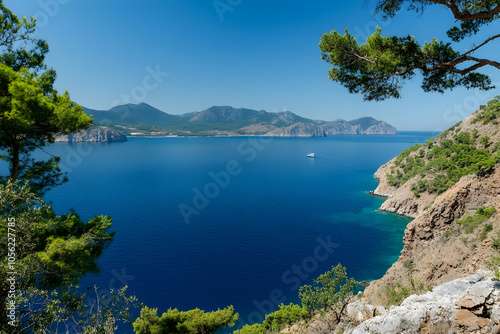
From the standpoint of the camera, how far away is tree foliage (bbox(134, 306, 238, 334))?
2286 centimetres

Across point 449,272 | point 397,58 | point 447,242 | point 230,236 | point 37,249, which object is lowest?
point 230,236

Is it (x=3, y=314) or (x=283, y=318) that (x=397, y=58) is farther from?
(x=283, y=318)

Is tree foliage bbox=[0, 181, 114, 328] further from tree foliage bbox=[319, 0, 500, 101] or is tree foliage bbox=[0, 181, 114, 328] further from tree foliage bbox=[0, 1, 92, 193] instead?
tree foliage bbox=[319, 0, 500, 101]

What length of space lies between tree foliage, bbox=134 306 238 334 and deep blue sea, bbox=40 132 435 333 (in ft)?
38.4

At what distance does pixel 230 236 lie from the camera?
194 feet

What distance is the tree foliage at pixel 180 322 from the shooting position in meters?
22.9

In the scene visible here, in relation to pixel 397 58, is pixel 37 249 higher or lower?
lower

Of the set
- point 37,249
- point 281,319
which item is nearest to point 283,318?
point 281,319

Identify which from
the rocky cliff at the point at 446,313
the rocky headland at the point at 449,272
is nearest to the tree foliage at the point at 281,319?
the rocky headland at the point at 449,272

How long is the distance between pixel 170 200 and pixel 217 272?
43514 millimetres

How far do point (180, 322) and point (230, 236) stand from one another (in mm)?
35231

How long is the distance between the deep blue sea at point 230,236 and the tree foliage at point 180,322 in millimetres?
11709

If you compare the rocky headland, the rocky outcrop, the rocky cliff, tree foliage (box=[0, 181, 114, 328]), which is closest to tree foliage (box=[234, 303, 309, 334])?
the rocky headland

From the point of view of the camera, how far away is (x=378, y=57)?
1137cm
